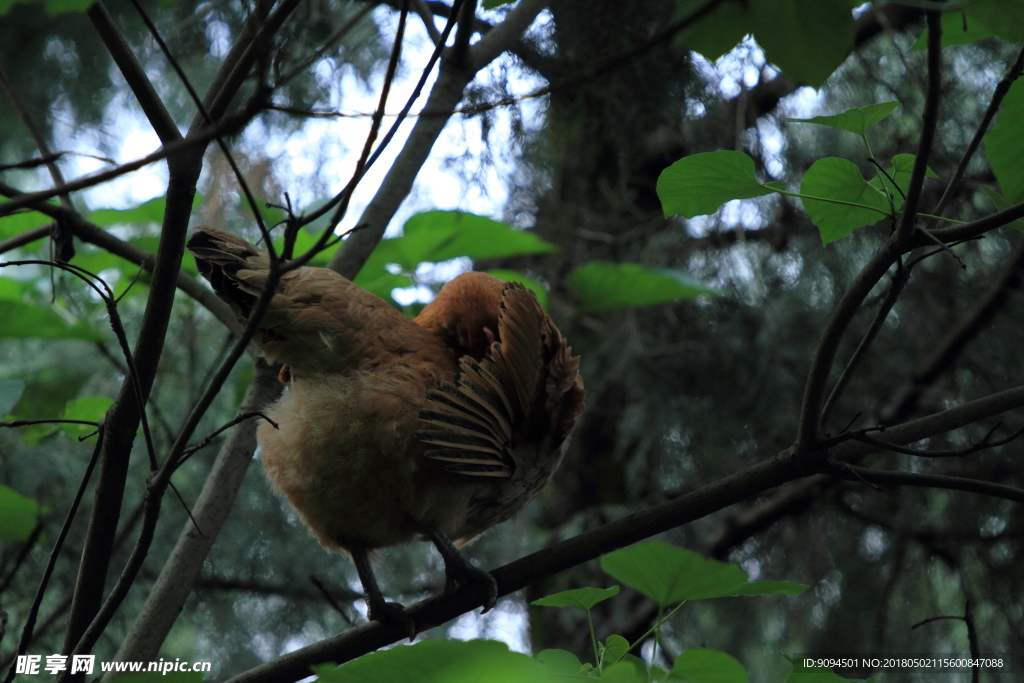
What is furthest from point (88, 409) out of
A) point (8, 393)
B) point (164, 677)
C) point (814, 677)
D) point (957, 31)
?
point (957, 31)

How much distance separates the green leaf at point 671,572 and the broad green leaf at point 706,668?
66 millimetres

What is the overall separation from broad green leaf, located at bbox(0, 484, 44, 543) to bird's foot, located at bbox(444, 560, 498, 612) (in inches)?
38.5

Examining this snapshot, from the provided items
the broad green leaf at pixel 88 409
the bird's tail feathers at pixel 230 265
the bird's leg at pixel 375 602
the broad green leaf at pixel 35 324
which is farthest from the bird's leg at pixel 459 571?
the broad green leaf at pixel 35 324

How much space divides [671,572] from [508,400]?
77cm

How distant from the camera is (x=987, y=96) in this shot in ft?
9.41

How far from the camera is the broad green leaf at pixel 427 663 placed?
692 millimetres

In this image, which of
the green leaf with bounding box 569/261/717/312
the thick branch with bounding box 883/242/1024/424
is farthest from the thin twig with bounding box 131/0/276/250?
the thick branch with bounding box 883/242/1024/424

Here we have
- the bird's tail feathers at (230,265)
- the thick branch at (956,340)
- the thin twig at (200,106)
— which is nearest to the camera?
the thin twig at (200,106)

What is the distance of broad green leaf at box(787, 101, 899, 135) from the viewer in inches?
45.9

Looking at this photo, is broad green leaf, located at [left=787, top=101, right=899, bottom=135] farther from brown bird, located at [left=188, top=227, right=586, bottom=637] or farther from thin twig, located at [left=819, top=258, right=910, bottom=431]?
brown bird, located at [left=188, top=227, right=586, bottom=637]

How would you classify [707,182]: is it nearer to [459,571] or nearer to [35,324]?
[459,571]

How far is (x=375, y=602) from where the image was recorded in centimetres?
156

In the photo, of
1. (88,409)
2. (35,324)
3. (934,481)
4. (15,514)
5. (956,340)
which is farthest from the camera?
(956,340)

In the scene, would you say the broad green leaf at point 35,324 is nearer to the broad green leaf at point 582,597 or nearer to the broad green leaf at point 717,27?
the broad green leaf at point 582,597
